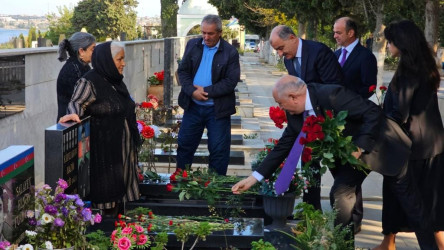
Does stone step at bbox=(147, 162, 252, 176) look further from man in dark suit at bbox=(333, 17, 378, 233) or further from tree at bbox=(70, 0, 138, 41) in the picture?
tree at bbox=(70, 0, 138, 41)

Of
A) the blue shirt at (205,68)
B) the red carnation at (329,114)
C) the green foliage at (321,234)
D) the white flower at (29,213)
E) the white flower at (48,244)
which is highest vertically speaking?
the blue shirt at (205,68)

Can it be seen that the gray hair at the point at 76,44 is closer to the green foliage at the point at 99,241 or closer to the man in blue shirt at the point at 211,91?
the man in blue shirt at the point at 211,91

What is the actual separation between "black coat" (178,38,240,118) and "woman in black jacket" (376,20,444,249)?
2033 millimetres

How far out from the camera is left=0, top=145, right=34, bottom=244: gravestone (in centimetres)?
388

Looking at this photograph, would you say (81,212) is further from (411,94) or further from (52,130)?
(411,94)

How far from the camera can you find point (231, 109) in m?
7.65

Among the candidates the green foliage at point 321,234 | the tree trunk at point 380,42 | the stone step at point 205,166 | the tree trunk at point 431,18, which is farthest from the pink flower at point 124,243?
the tree trunk at point 431,18

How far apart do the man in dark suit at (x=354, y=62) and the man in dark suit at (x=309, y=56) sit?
0.47 metres

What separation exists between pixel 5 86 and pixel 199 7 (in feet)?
182

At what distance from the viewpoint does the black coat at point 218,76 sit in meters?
7.55

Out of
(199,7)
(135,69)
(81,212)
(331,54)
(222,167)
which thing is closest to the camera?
(81,212)

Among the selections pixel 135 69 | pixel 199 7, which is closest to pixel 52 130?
pixel 135 69

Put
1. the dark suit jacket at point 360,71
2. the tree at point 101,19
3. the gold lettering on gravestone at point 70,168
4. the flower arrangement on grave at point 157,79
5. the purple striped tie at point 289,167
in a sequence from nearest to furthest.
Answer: the gold lettering on gravestone at point 70,168, the purple striped tie at point 289,167, the dark suit jacket at point 360,71, the flower arrangement on grave at point 157,79, the tree at point 101,19

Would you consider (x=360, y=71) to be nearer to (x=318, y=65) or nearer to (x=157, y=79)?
(x=318, y=65)
